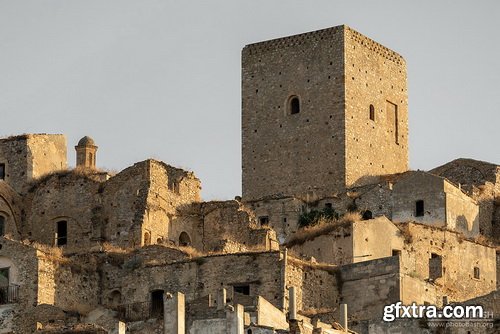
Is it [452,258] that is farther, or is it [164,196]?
[164,196]

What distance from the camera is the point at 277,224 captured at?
78.6m

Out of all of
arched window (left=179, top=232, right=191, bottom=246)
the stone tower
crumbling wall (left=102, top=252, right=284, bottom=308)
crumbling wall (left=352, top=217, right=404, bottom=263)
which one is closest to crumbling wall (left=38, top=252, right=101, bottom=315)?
crumbling wall (left=102, top=252, right=284, bottom=308)

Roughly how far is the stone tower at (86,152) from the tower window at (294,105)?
28.2 feet

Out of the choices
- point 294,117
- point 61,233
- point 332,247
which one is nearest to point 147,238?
point 61,233

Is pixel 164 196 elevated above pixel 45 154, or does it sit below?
below

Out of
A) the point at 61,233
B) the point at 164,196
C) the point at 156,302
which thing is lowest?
the point at 156,302

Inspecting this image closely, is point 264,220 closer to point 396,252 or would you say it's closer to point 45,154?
point 396,252

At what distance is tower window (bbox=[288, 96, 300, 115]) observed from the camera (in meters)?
83.0

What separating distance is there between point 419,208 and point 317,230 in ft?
18.2

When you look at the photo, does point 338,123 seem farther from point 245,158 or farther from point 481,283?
point 481,283

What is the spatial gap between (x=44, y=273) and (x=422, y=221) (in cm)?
1516

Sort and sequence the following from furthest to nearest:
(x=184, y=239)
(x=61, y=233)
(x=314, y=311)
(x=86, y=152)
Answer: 1. (x=86, y=152)
2. (x=184, y=239)
3. (x=61, y=233)
4. (x=314, y=311)

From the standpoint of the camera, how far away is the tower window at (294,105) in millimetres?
83000

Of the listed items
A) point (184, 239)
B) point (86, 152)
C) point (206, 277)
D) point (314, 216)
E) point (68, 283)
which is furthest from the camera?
point (86, 152)
